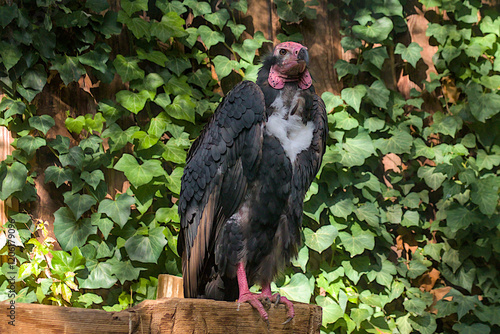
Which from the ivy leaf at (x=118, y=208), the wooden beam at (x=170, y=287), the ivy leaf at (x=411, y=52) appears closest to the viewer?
the wooden beam at (x=170, y=287)

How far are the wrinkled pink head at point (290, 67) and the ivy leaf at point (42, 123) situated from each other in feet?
3.62

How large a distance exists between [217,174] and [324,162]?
Answer: 103 cm

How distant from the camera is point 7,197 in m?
2.36

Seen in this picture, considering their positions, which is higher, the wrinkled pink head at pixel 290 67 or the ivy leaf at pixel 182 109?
the wrinkled pink head at pixel 290 67

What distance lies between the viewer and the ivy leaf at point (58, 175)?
7.92ft

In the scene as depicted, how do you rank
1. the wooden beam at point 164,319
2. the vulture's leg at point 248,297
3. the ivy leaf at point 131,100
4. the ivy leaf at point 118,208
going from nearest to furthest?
the wooden beam at point 164,319 → the vulture's leg at point 248,297 → the ivy leaf at point 118,208 → the ivy leaf at point 131,100

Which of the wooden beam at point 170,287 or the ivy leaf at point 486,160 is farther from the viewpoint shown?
the ivy leaf at point 486,160

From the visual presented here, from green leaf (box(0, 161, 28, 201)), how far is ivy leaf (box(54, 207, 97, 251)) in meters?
0.21

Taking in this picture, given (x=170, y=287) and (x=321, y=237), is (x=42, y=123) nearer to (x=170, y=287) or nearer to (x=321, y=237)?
(x=170, y=287)

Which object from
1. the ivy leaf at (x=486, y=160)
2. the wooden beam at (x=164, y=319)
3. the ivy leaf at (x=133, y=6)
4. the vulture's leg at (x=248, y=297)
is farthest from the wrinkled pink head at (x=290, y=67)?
the ivy leaf at (x=486, y=160)

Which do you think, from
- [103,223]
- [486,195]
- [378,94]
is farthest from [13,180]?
[486,195]

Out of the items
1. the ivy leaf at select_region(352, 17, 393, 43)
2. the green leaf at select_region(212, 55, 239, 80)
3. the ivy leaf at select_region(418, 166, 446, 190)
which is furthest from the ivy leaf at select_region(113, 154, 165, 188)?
the ivy leaf at select_region(418, 166, 446, 190)

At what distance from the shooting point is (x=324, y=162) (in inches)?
112

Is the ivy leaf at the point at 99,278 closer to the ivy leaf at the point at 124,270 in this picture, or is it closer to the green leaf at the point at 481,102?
the ivy leaf at the point at 124,270
